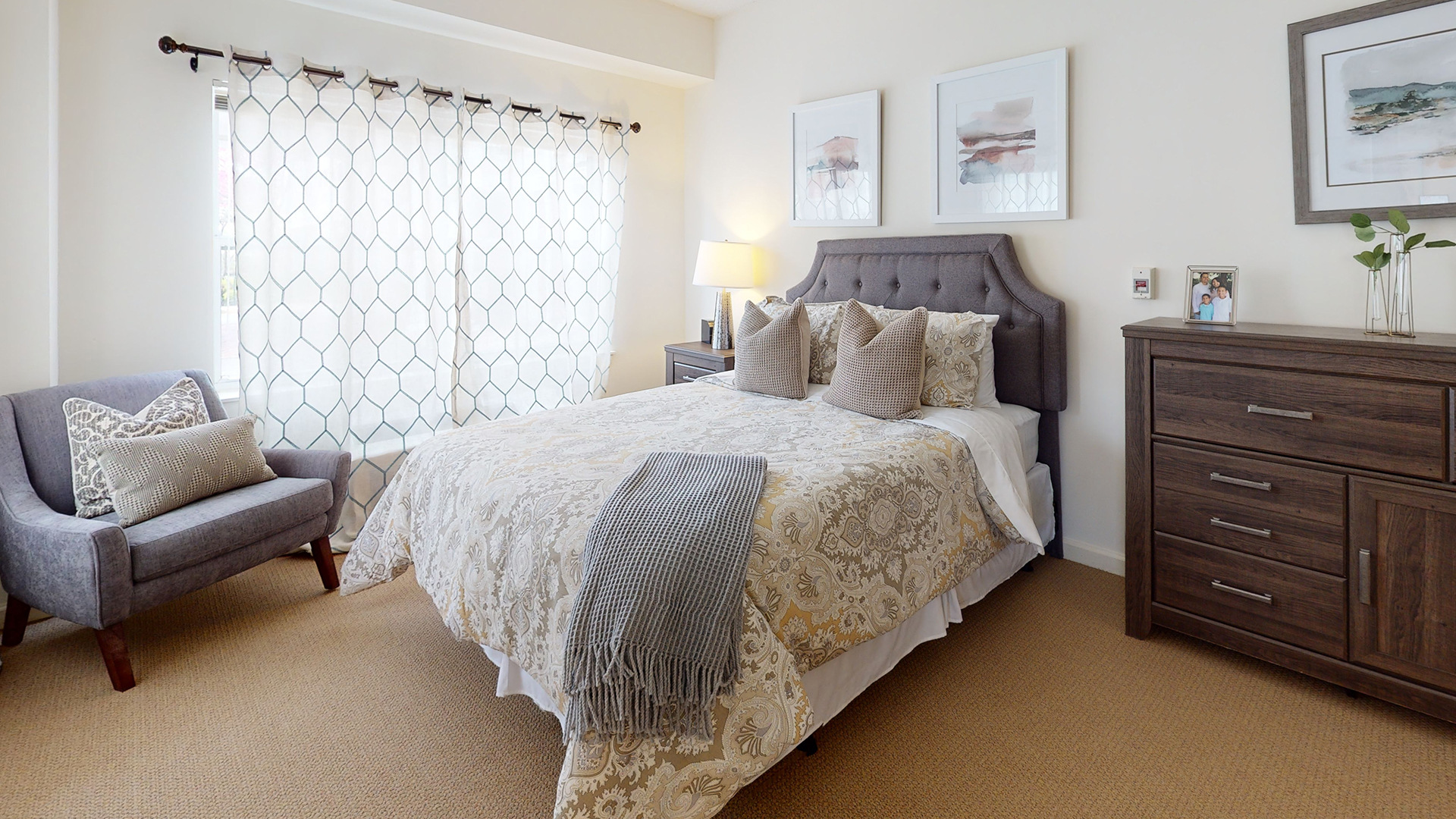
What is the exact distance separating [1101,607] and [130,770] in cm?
298

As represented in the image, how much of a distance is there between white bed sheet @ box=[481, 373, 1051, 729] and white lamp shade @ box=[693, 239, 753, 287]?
1.17 metres

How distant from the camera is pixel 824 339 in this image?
128 inches

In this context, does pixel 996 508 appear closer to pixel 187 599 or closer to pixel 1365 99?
pixel 1365 99

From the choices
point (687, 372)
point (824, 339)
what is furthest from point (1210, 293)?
point (687, 372)

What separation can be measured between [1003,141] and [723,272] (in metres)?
1.59

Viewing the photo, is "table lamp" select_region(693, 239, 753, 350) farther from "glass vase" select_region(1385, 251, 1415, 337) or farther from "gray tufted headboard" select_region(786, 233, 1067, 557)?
"glass vase" select_region(1385, 251, 1415, 337)

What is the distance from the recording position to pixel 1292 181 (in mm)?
2393

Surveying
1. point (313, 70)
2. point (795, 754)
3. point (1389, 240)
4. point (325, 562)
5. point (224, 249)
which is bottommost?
point (795, 754)

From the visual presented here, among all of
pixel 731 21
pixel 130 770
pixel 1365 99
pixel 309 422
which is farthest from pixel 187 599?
pixel 1365 99

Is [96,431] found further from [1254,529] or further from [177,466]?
[1254,529]

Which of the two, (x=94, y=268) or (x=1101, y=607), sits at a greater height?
(x=94, y=268)

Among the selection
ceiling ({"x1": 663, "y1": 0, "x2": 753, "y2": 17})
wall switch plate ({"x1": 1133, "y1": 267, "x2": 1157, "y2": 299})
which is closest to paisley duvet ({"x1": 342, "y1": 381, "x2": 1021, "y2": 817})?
wall switch plate ({"x1": 1133, "y1": 267, "x2": 1157, "y2": 299})

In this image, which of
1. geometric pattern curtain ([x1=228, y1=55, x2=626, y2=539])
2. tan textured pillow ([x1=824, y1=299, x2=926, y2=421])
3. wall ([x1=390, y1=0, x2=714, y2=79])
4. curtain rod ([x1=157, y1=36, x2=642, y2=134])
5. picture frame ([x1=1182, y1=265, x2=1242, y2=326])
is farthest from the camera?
wall ([x1=390, y1=0, x2=714, y2=79])

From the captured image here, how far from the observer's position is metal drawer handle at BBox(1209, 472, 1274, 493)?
2135 millimetres
